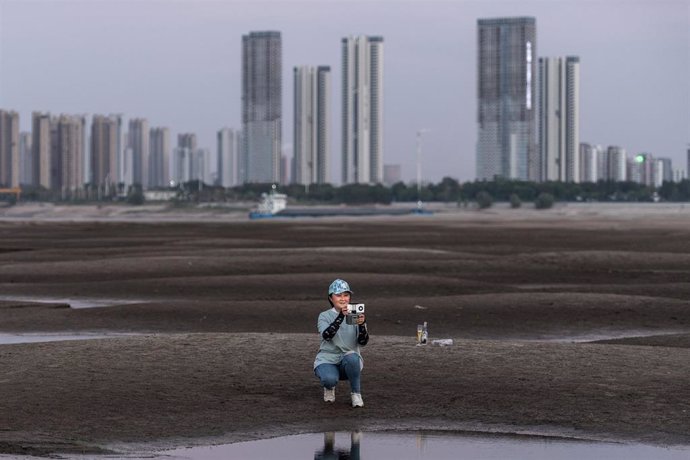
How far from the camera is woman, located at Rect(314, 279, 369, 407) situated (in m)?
12.7

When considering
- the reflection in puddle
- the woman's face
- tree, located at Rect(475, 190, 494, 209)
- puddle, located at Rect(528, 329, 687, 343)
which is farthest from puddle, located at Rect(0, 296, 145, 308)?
tree, located at Rect(475, 190, 494, 209)

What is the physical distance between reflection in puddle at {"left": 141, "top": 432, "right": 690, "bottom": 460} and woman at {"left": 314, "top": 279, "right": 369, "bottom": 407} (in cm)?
86

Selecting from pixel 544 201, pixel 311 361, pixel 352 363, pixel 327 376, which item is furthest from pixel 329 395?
pixel 544 201

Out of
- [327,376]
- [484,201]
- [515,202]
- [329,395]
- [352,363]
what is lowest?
Result: [329,395]

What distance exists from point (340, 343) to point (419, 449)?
163 centimetres

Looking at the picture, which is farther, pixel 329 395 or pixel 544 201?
pixel 544 201

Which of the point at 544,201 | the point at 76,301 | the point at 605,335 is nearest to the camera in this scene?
the point at 605,335

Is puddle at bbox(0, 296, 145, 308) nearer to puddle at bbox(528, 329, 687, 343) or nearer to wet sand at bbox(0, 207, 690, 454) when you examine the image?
wet sand at bbox(0, 207, 690, 454)

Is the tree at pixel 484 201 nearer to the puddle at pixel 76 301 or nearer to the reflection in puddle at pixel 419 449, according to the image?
the puddle at pixel 76 301

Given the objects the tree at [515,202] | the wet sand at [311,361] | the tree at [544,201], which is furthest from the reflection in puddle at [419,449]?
the tree at [515,202]

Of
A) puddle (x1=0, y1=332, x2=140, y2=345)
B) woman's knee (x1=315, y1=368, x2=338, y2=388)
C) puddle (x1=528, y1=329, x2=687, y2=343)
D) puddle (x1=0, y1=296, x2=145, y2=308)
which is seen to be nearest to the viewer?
woman's knee (x1=315, y1=368, x2=338, y2=388)

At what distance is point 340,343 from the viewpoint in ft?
42.8

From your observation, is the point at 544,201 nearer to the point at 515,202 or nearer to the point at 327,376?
the point at 515,202

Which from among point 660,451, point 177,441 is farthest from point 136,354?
point 660,451
